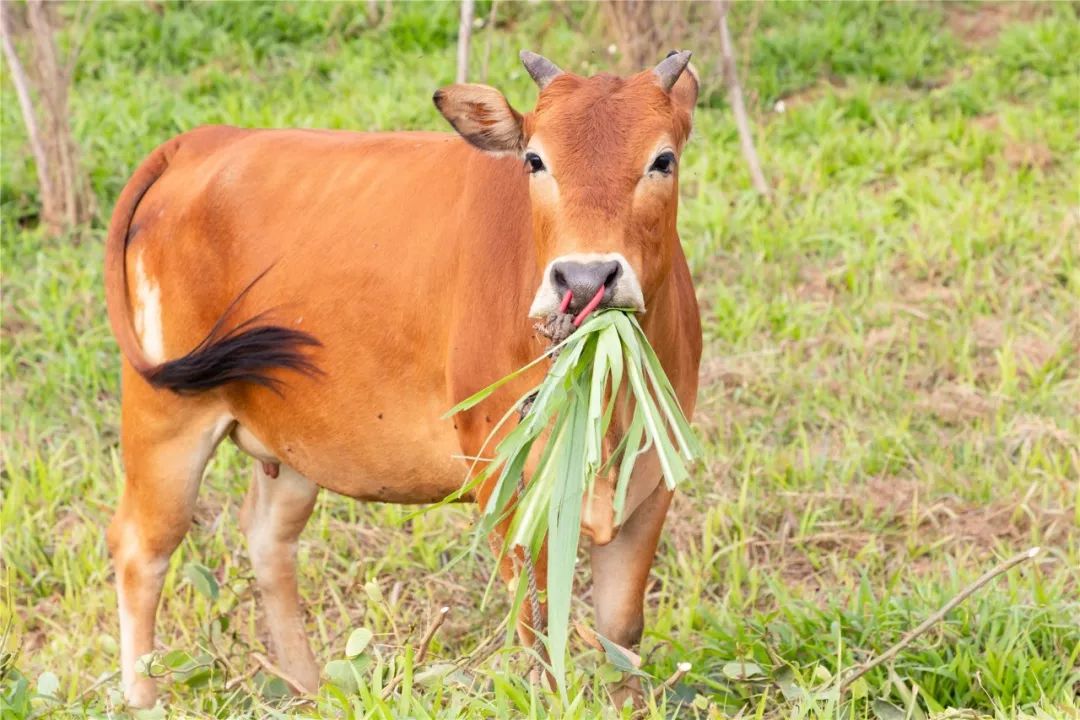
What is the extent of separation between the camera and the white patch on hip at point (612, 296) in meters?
2.94

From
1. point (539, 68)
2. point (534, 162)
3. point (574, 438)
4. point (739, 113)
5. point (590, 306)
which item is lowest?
point (739, 113)

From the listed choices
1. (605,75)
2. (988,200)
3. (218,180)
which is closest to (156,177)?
(218,180)

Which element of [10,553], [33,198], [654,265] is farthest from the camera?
[33,198]

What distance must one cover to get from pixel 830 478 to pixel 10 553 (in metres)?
2.91

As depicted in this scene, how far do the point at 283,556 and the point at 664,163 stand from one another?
2.13 metres

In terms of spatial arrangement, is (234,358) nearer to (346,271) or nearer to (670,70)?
(346,271)

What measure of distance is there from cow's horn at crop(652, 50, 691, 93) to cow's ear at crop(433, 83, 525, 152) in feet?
1.12

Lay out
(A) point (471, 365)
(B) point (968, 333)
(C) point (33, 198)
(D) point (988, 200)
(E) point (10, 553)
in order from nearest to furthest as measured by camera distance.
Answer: (A) point (471, 365) → (E) point (10, 553) → (B) point (968, 333) → (D) point (988, 200) → (C) point (33, 198)

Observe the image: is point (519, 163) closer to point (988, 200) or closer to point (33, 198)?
point (988, 200)

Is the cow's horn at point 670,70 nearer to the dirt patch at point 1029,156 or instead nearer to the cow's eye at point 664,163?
the cow's eye at point 664,163

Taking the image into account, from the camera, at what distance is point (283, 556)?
4.71m

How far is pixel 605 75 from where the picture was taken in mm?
3322

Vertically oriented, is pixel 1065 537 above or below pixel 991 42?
below

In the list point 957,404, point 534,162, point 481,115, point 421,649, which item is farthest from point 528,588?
point 957,404
